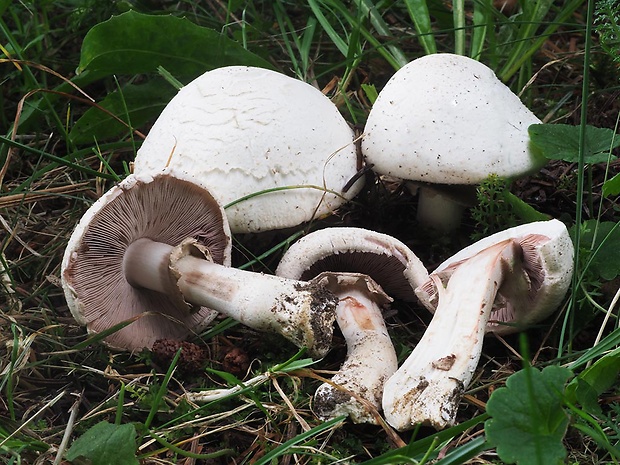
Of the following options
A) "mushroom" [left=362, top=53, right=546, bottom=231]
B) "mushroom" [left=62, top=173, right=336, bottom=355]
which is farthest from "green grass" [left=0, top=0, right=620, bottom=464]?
"mushroom" [left=362, top=53, right=546, bottom=231]

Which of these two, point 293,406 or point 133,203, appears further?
point 133,203

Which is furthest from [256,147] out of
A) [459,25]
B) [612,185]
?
[459,25]

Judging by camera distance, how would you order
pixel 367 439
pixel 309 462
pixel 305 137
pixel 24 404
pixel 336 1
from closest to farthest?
1. pixel 309 462
2. pixel 367 439
3. pixel 24 404
4. pixel 305 137
5. pixel 336 1

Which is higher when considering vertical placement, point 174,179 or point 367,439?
point 174,179

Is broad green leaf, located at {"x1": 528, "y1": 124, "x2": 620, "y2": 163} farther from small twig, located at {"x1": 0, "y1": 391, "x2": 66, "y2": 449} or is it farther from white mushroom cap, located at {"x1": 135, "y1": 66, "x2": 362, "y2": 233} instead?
small twig, located at {"x1": 0, "y1": 391, "x2": 66, "y2": 449}

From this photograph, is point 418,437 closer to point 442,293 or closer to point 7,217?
point 442,293

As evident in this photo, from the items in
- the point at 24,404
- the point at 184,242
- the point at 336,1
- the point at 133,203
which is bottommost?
the point at 24,404

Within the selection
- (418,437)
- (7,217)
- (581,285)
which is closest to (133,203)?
(7,217)

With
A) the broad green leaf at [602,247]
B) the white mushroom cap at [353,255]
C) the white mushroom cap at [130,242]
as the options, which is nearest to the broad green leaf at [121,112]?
the white mushroom cap at [130,242]
